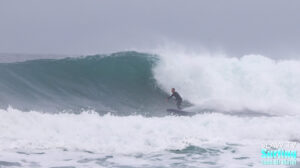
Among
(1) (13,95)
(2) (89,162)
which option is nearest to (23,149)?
(2) (89,162)

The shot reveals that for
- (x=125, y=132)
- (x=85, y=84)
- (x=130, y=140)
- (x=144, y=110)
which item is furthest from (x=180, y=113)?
(x=85, y=84)

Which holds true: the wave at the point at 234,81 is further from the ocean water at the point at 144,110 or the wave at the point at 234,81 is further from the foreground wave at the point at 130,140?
the foreground wave at the point at 130,140

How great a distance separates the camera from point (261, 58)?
23875mm

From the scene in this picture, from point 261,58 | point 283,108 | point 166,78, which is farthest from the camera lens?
point 261,58

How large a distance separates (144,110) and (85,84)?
3504 mm

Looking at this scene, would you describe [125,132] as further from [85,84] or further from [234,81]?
[234,81]

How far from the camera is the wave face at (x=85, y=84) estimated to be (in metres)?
14.5

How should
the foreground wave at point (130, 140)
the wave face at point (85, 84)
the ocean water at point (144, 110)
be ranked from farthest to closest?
the wave face at point (85, 84), the ocean water at point (144, 110), the foreground wave at point (130, 140)

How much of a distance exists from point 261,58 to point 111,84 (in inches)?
388

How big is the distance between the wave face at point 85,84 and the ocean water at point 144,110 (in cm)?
5

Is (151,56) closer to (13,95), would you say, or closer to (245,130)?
(13,95)

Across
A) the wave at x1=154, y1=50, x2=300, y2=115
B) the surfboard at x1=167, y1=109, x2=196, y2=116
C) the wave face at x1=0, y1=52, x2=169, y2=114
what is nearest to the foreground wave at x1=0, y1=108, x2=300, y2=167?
the surfboard at x1=167, y1=109, x2=196, y2=116

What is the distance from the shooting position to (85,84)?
1809 centimetres

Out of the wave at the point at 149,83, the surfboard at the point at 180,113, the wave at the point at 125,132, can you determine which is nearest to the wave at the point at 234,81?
the wave at the point at 149,83
